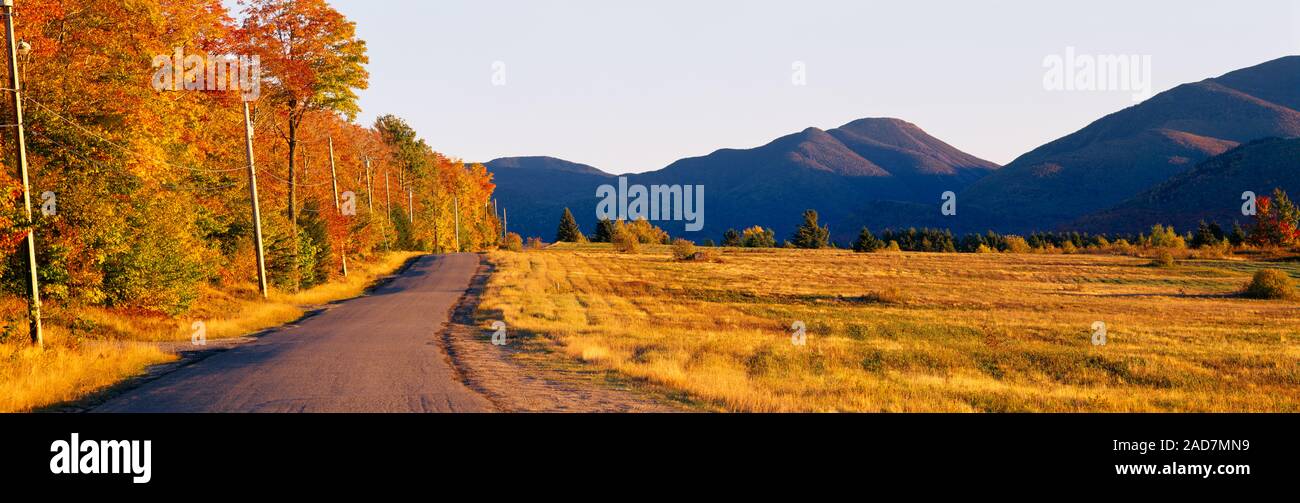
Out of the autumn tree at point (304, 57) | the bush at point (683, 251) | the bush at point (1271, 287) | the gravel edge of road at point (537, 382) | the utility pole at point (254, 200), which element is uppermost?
the autumn tree at point (304, 57)

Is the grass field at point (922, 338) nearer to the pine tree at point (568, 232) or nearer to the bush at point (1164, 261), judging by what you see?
the bush at point (1164, 261)

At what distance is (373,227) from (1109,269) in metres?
57.4

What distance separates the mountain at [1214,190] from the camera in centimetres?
14312

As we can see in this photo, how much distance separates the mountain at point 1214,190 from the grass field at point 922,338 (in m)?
107

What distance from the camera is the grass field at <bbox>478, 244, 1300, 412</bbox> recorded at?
47.2 feet

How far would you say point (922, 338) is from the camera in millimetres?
27125

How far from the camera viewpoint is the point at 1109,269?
66125 mm

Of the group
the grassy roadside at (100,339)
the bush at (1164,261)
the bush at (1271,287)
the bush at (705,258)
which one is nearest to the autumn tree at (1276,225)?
the bush at (1164,261)

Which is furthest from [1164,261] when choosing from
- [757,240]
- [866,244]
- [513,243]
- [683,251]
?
[513,243]

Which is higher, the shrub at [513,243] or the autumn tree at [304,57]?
the autumn tree at [304,57]

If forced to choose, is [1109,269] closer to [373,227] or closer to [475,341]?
[373,227]

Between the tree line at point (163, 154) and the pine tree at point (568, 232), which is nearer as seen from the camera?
the tree line at point (163, 154)

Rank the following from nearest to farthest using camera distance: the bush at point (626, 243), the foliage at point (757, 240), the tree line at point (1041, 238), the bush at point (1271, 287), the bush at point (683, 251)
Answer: the bush at point (1271, 287) → the bush at point (683, 251) → the tree line at point (1041, 238) → the bush at point (626, 243) → the foliage at point (757, 240)

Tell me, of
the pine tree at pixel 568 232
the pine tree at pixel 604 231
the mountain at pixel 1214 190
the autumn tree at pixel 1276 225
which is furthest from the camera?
the mountain at pixel 1214 190
